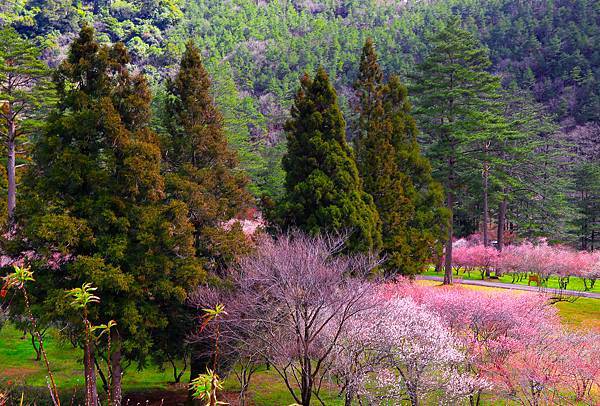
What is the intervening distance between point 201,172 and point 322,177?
4326mm

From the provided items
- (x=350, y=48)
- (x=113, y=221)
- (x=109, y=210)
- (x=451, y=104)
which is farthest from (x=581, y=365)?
(x=350, y=48)

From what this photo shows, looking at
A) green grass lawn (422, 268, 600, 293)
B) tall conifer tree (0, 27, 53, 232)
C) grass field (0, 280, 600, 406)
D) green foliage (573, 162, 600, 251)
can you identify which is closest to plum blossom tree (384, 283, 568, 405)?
grass field (0, 280, 600, 406)

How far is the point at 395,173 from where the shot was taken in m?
19.6

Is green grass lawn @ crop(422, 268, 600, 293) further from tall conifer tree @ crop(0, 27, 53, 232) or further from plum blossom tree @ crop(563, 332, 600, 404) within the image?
tall conifer tree @ crop(0, 27, 53, 232)

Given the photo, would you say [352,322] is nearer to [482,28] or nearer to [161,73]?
[161,73]

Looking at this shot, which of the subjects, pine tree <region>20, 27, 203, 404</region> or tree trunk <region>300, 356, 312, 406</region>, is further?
pine tree <region>20, 27, 203, 404</region>

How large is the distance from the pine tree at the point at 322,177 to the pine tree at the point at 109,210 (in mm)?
4944

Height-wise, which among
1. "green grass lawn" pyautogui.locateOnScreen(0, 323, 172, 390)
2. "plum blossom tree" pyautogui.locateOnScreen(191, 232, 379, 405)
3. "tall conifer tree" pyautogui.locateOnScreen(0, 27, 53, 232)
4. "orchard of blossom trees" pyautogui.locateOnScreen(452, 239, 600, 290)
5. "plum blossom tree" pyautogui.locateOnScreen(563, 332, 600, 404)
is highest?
"tall conifer tree" pyautogui.locateOnScreen(0, 27, 53, 232)

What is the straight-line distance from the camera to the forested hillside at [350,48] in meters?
51.9

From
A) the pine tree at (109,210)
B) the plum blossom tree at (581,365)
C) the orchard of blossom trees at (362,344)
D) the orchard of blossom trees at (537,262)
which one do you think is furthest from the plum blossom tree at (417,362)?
the orchard of blossom trees at (537,262)

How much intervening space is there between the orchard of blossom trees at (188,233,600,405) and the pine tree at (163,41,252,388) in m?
1.14

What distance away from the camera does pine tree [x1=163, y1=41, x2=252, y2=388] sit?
12086mm

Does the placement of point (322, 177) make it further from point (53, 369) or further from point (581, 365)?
point (53, 369)

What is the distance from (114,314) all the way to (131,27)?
88.3 meters
